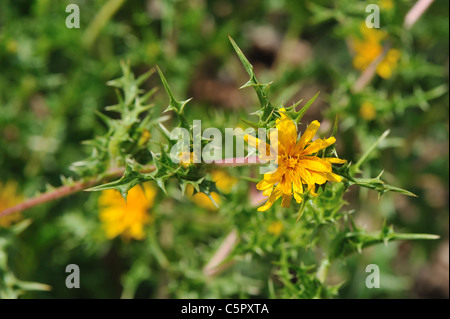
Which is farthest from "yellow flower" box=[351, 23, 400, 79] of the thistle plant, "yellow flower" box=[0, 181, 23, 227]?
"yellow flower" box=[0, 181, 23, 227]

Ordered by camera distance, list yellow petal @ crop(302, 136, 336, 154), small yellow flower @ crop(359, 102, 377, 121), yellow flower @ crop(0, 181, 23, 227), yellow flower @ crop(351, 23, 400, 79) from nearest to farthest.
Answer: yellow petal @ crop(302, 136, 336, 154)
small yellow flower @ crop(359, 102, 377, 121)
yellow flower @ crop(0, 181, 23, 227)
yellow flower @ crop(351, 23, 400, 79)

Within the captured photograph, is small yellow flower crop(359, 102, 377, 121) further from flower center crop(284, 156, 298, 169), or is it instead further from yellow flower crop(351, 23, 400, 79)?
flower center crop(284, 156, 298, 169)

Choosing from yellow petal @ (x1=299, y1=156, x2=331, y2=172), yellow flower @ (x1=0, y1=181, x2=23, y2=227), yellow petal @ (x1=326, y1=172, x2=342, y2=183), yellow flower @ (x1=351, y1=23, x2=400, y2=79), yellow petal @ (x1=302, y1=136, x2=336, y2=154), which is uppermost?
yellow flower @ (x1=351, y1=23, x2=400, y2=79)

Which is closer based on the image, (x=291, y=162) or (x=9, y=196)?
(x=291, y=162)

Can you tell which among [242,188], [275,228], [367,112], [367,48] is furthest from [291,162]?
[367,48]

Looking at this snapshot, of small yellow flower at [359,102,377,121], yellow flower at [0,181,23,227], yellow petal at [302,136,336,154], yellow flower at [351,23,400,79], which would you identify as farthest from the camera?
yellow flower at [351,23,400,79]

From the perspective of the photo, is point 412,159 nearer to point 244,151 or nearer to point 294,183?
point 244,151

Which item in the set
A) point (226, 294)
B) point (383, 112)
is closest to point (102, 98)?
point (226, 294)

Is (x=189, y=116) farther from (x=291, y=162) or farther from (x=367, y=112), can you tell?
(x=291, y=162)
